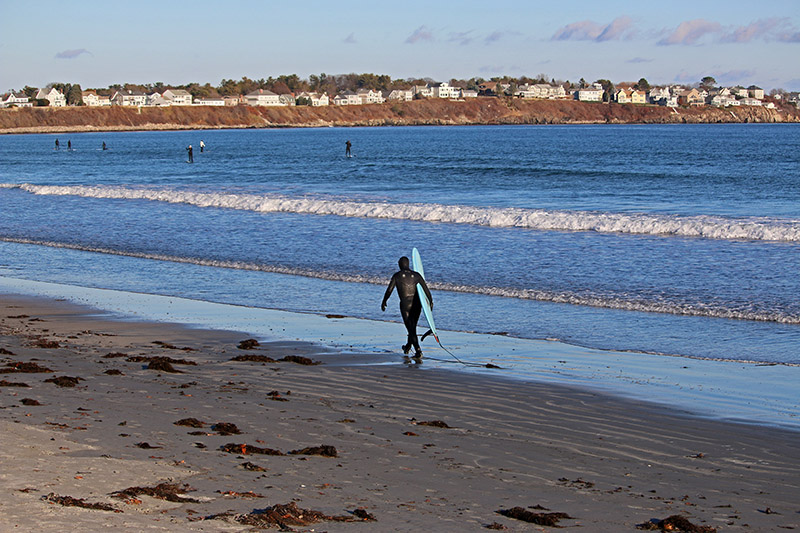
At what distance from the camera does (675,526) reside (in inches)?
236

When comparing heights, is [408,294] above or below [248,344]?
above

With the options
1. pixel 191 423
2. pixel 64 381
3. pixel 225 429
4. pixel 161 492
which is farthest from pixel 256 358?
pixel 161 492

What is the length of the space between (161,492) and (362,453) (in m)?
1.97

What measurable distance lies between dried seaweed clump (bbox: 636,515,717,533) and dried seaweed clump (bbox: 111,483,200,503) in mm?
3312

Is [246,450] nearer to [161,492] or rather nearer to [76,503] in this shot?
[161,492]

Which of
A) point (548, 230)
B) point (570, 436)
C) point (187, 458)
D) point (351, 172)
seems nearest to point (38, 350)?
point (187, 458)

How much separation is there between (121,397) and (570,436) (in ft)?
16.3

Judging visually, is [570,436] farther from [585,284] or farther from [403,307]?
[585,284]

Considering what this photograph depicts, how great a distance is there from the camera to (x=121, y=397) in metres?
9.37

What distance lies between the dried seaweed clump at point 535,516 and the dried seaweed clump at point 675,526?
57 cm

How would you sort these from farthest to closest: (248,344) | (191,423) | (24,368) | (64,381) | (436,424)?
1. (248,344)
2. (24,368)
3. (64,381)
4. (436,424)
5. (191,423)

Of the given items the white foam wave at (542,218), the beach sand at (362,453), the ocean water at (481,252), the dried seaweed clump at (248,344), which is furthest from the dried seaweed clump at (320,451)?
the white foam wave at (542,218)

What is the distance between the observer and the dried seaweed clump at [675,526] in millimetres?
5965

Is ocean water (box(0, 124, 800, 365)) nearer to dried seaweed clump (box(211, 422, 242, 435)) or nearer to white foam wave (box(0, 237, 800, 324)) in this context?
white foam wave (box(0, 237, 800, 324))
